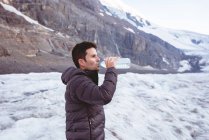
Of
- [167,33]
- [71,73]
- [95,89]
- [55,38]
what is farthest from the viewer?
[167,33]

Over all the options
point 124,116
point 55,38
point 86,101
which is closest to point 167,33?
point 55,38

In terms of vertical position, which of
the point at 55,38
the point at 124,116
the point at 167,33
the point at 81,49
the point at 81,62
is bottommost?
the point at 167,33

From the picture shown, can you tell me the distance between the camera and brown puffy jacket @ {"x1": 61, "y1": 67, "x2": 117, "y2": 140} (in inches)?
118

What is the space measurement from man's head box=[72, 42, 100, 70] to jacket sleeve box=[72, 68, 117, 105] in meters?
0.16

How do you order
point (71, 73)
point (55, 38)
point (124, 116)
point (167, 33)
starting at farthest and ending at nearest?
point (167, 33), point (55, 38), point (124, 116), point (71, 73)

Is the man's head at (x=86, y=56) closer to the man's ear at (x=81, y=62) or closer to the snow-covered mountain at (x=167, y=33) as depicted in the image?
the man's ear at (x=81, y=62)

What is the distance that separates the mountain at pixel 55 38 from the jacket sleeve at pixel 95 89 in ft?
83.6

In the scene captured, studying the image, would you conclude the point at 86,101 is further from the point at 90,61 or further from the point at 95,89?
the point at 90,61

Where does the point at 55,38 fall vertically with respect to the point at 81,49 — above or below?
below

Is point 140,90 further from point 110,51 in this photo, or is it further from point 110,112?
point 110,51

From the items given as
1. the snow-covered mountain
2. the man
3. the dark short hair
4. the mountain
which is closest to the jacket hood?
the man

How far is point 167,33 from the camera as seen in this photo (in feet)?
506

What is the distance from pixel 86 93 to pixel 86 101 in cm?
8

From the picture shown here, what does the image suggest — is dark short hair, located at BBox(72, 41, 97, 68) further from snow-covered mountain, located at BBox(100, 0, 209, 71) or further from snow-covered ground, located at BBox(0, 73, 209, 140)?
snow-covered mountain, located at BBox(100, 0, 209, 71)
